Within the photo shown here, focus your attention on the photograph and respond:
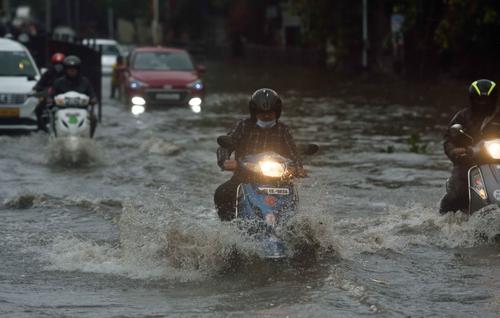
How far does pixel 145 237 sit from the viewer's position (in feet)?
33.6

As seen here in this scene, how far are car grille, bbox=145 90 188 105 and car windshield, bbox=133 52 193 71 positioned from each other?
129 cm

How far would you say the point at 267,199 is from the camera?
9.38m

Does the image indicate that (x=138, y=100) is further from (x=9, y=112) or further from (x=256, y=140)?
(x=256, y=140)

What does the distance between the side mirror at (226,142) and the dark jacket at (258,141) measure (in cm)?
7

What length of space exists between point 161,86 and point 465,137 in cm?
1972

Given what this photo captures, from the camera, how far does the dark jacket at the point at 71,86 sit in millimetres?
18797

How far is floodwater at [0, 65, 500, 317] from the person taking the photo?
8.43 m

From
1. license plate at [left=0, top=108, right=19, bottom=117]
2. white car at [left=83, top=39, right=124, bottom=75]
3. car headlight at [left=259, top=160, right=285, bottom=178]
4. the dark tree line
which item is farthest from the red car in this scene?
car headlight at [left=259, top=160, right=285, bottom=178]

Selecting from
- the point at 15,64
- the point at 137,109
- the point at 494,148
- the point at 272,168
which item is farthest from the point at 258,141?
the point at 137,109

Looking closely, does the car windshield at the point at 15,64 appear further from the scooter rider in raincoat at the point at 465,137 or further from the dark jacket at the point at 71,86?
the scooter rider in raincoat at the point at 465,137

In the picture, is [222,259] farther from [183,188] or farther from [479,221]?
[183,188]

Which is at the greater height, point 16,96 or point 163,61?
point 16,96

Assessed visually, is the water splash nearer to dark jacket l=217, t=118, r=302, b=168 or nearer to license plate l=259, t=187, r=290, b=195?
dark jacket l=217, t=118, r=302, b=168

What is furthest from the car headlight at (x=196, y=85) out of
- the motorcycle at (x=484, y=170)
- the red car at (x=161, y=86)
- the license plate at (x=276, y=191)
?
the license plate at (x=276, y=191)
